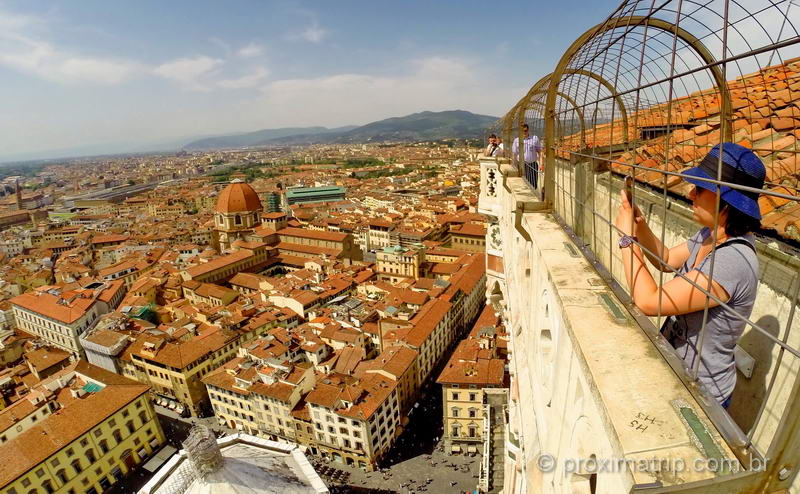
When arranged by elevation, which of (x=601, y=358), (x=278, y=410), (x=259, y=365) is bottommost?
(x=278, y=410)

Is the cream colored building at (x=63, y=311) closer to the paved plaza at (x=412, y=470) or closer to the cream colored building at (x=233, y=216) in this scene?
the paved plaza at (x=412, y=470)

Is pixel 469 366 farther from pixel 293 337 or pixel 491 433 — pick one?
pixel 293 337

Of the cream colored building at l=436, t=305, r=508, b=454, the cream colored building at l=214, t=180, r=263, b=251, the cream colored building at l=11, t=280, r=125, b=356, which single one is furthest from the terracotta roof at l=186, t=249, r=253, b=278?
the cream colored building at l=436, t=305, r=508, b=454

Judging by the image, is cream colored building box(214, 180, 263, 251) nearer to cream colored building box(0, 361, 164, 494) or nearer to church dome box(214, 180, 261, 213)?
church dome box(214, 180, 261, 213)

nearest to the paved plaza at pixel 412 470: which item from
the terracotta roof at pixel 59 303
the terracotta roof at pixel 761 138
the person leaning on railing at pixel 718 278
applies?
the terracotta roof at pixel 59 303

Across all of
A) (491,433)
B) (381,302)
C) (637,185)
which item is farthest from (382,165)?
(637,185)
